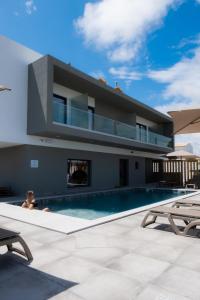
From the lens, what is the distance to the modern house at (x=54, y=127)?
1291 centimetres

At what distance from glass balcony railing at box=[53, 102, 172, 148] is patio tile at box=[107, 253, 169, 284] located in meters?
9.85

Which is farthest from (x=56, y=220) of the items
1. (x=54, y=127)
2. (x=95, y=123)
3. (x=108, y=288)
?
(x=95, y=123)

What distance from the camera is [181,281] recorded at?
3602mm

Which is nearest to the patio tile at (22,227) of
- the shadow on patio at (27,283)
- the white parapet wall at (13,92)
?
the shadow on patio at (27,283)

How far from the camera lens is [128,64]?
19.2 metres

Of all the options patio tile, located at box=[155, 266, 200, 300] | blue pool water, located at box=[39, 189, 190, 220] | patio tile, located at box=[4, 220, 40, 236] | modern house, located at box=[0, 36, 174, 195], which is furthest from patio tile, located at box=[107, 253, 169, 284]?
modern house, located at box=[0, 36, 174, 195]

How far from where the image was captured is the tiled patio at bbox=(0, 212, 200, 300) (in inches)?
129

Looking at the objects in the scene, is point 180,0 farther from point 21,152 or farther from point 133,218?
point 21,152

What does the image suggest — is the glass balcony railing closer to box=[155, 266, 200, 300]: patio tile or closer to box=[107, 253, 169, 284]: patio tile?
box=[107, 253, 169, 284]: patio tile

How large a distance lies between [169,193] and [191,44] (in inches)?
378

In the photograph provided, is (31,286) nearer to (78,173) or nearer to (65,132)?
(65,132)

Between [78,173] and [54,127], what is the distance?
17.4 ft

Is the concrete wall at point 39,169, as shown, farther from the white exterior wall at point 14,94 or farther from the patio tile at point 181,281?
the patio tile at point 181,281

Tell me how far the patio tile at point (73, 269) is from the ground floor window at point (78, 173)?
479 inches
